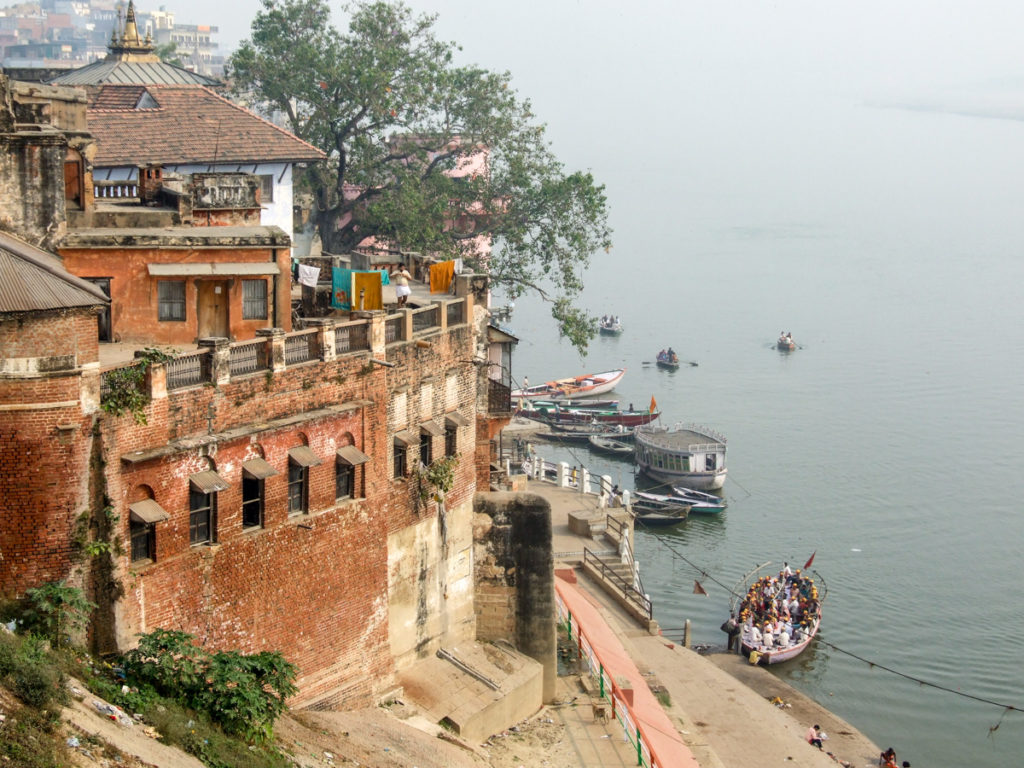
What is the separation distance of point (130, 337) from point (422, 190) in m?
32.5

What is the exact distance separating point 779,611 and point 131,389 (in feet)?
115

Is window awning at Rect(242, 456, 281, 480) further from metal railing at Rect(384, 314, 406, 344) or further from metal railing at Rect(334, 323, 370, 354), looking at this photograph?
metal railing at Rect(384, 314, 406, 344)

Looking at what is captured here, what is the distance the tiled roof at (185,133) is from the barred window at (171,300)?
43.4ft

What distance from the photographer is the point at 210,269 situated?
3000cm

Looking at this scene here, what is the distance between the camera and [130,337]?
96.6 feet

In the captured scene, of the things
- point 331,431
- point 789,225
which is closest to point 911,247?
point 789,225

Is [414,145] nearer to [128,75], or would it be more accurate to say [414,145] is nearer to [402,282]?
[128,75]

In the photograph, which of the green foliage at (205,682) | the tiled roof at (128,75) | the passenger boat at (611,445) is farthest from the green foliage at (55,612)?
the passenger boat at (611,445)

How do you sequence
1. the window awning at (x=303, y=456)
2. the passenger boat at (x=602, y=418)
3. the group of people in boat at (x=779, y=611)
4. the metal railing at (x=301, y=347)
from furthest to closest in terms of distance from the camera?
the passenger boat at (x=602, y=418), the group of people in boat at (x=779, y=611), the metal railing at (x=301, y=347), the window awning at (x=303, y=456)

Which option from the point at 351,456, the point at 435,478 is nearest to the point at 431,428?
the point at 435,478

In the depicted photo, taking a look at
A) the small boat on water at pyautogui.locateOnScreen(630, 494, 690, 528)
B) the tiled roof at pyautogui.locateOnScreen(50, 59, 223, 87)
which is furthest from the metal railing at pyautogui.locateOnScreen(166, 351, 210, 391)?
the small boat on water at pyautogui.locateOnScreen(630, 494, 690, 528)

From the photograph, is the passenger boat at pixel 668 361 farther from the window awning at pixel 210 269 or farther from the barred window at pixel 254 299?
the window awning at pixel 210 269

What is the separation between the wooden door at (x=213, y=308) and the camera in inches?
1192

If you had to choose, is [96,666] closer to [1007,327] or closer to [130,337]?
[130,337]
